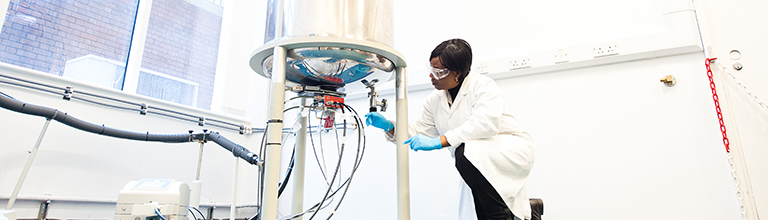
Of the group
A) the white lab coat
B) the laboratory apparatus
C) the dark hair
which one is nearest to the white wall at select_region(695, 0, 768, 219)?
the white lab coat

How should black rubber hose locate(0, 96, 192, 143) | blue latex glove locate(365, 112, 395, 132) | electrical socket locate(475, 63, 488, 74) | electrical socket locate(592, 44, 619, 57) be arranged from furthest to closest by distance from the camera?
1. electrical socket locate(475, 63, 488, 74)
2. electrical socket locate(592, 44, 619, 57)
3. blue latex glove locate(365, 112, 395, 132)
4. black rubber hose locate(0, 96, 192, 143)

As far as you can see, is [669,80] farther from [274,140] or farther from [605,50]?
[274,140]

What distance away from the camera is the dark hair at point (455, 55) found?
1219 mm

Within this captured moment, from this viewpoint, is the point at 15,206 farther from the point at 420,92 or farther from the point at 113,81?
the point at 420,92

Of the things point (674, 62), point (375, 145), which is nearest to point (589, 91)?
point (674, 62)

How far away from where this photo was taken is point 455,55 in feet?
4.00

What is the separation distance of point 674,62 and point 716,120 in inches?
9.7

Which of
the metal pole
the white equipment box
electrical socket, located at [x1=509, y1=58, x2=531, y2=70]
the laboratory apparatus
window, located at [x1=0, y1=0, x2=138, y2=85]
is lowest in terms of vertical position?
the white equipment box

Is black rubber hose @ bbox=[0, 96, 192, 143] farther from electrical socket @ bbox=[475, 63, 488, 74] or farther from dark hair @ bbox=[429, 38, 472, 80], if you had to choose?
electrical socket @ bbox=[475, 63, 488, 74]

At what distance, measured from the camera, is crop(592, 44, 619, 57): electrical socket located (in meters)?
1.46

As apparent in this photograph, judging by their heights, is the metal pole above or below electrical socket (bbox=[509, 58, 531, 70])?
below

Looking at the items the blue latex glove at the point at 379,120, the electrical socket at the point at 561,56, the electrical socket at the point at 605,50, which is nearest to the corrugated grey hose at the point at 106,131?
the blue latex glove at the point at 379,120

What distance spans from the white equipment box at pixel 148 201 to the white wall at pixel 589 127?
0.65 metres

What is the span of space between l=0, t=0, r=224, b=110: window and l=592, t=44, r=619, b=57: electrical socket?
6.87 feet
